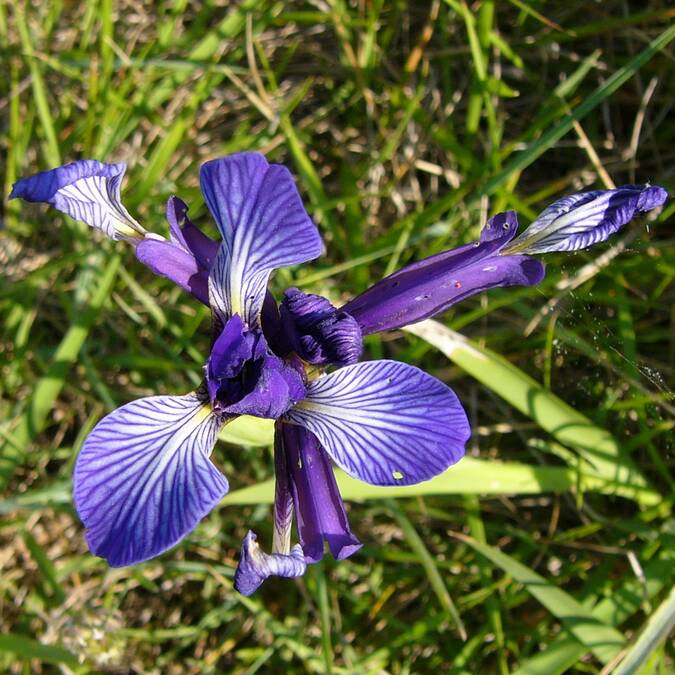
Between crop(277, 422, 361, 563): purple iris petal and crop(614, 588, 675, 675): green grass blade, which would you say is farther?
crop(614, 588, 675, 675): green grass blade

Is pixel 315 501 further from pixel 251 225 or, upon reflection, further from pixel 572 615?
pixel 572 615

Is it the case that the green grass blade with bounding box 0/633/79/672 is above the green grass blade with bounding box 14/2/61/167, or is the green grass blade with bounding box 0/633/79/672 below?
below

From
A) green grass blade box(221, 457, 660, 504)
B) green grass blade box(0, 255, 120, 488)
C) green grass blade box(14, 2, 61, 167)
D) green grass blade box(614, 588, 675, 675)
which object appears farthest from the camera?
green grass blade box(14, 2, 61, 167)

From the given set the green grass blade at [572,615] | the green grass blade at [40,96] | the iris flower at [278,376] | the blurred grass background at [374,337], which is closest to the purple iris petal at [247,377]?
the iris flower at [278,376]

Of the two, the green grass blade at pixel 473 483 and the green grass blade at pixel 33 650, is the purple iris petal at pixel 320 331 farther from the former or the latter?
the green grass blade at pixel 33 650

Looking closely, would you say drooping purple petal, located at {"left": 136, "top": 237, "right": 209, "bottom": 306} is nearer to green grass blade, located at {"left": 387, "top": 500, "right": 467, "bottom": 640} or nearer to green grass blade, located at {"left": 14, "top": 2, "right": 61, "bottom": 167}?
green grass blade, located at {"left": 387, "top": 500, "right": 467, "bottom": 640}

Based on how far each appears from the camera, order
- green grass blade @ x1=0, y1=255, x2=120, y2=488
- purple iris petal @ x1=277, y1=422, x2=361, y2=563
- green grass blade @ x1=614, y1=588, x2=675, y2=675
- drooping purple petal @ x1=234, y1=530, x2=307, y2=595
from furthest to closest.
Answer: green grass blade @ x1=0, y1=255, x2=120, y2=488, green grass blade @ x1=614, y1=588, x2=675, y2=675, purple iris petal @ x1=277, y1=422, x2=361, y2=563, drooping purple petal @ x1=234, y1=530, x2=307, y2=595

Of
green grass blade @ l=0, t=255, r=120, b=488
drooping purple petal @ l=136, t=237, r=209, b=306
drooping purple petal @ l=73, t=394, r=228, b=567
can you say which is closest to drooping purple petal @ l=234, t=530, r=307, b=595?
drooping purple petal @ l=73, t=394, r=228, b=567
